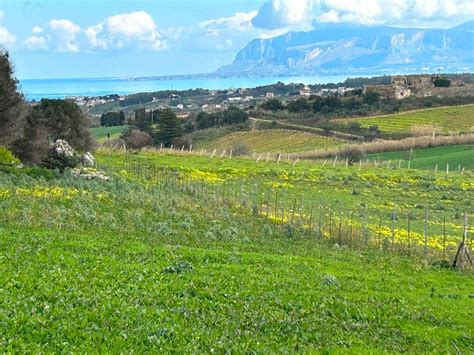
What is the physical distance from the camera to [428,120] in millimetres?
109500

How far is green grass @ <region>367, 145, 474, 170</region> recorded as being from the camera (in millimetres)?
69000

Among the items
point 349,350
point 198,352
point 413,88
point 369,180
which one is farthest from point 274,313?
point 413,88

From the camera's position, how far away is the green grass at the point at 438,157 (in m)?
69.0

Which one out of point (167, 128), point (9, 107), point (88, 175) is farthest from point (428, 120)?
point (88, 175)

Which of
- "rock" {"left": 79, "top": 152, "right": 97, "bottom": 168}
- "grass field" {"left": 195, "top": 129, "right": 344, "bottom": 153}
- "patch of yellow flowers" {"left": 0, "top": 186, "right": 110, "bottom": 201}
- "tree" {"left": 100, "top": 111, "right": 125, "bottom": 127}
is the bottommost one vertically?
"grass field" {"left": 195, "top": 129, "right": 344, "bottom": 153}

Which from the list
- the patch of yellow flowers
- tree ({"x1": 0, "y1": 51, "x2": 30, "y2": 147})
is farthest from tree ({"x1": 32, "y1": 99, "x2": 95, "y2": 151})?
the patch of yellow flowers

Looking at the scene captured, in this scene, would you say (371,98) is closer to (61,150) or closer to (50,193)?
(61,150)

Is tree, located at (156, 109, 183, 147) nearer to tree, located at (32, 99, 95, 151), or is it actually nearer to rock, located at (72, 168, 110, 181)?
tree, located at (32, 99, 95, 151)

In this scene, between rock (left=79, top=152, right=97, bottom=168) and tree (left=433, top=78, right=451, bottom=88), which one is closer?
rock (left=79, top=152, right=97, bottom=168)

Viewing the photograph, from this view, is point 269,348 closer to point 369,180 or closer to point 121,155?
point 369,180

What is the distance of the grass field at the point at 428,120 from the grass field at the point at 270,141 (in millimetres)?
12082

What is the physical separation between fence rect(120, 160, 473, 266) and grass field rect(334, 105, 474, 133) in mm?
68616

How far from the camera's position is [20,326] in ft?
25.8

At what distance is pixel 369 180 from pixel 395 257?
3221cm
